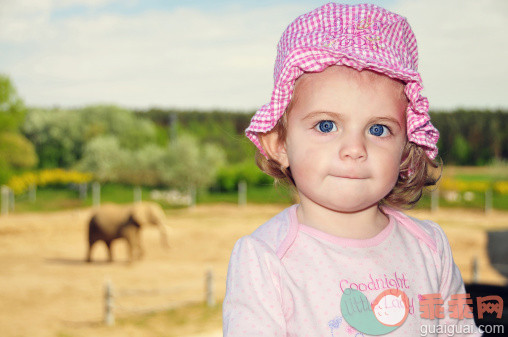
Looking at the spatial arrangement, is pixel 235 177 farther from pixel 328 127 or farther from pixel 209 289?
pixel 328 127

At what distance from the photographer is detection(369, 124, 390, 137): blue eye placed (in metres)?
1.46

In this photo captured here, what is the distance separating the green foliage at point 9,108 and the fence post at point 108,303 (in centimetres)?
1765

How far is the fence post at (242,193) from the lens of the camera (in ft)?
89.1

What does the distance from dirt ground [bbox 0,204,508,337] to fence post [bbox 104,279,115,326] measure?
17cm

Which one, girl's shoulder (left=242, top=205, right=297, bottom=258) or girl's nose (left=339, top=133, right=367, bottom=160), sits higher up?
girl's nose (left=339, top=133, right=367, bottom=160)

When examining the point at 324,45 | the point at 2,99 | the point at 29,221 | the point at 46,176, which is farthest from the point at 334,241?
the point at 46,176

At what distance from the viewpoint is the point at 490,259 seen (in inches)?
655

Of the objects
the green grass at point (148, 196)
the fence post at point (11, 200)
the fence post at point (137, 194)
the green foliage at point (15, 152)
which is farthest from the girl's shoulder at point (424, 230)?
the fence post at point (11, 200)

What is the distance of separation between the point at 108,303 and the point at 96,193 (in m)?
19.0

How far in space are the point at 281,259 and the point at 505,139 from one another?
120 ft

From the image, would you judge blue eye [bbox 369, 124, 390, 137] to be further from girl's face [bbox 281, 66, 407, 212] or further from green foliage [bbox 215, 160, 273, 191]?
green foliage [bbox 215, 160, 273, 191]

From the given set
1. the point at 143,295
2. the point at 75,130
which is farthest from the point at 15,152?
the point at 143,295

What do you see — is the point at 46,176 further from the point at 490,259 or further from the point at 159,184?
the point at 490,259

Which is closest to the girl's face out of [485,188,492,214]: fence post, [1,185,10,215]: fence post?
[485,188,492,214]: fence post
